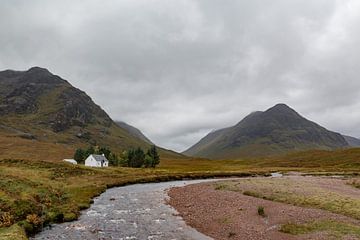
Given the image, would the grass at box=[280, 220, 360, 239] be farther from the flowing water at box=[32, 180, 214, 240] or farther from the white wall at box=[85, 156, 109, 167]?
the white wall at box=[85, 156, 109, 167]

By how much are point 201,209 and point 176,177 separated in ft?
220

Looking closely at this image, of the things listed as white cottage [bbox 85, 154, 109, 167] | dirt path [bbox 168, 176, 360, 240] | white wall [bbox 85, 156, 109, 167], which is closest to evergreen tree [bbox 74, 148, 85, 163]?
white wall [bbox 85, 156, 109, 167]

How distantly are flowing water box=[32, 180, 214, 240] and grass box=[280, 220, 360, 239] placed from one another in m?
8.18

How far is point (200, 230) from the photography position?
129ft

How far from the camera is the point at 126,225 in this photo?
42062 millimetres

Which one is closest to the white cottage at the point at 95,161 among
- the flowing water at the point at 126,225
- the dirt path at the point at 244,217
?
the flowing water at the point at 126,225

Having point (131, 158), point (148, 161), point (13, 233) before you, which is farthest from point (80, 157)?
point (13, 233)

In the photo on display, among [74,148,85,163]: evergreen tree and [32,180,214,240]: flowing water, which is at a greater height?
[74,148,85,163]: evergreen tree

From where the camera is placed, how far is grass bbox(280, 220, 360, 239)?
32.3m

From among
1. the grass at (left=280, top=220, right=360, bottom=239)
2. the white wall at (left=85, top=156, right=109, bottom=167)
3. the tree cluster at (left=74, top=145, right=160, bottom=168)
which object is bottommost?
the grass at (left=280, top=220, right=360, bottom=239)

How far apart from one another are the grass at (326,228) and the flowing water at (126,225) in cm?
818

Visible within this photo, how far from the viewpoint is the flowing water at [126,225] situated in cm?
3669

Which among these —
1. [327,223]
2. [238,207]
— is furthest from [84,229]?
[327,223]

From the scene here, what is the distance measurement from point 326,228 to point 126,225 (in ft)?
68.9
